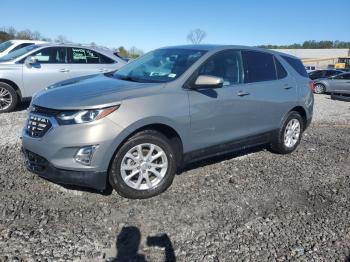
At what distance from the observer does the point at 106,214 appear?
387 cm

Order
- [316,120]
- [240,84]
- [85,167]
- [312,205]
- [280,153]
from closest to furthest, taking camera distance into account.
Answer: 1. [85,167]
2. [312,205]
3. [240,84]
4. [280,153]
5. [316,120]

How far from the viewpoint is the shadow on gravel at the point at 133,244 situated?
124 inches

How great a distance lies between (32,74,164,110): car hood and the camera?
3895mm

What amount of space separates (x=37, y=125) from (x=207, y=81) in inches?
77.3

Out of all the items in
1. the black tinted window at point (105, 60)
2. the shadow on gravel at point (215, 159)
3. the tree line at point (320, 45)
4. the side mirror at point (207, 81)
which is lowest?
the shadow on gravel at point (215, 159)

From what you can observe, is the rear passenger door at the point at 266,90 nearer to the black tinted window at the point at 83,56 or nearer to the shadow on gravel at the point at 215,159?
the shadow on gravel at the point at 215,159

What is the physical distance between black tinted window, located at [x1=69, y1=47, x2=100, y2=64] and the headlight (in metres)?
6.12

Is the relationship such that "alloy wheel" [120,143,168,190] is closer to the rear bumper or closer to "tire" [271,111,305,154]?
the rear bumper

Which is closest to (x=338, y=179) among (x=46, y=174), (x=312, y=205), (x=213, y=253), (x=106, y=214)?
(x=312, y=205)

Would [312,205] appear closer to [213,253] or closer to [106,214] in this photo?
[213,253]

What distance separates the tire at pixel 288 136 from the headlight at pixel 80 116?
→ 10.6ft

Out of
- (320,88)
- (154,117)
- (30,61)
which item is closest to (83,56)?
(30,61)

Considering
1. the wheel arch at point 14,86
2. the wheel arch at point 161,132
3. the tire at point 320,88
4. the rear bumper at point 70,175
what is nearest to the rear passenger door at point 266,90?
the wheel arch at point 161,132

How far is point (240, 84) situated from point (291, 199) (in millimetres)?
1657
